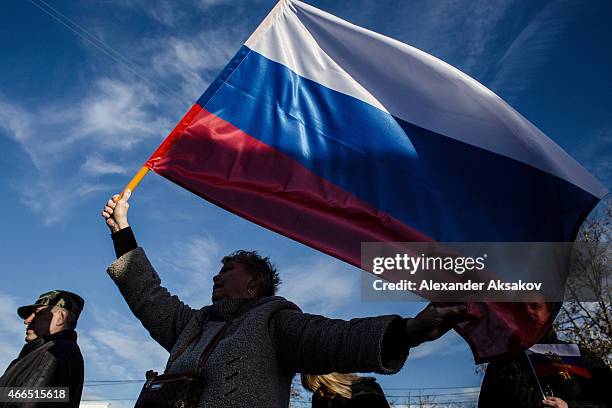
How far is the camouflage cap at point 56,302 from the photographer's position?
4.47m

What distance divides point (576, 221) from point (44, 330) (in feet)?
12.6

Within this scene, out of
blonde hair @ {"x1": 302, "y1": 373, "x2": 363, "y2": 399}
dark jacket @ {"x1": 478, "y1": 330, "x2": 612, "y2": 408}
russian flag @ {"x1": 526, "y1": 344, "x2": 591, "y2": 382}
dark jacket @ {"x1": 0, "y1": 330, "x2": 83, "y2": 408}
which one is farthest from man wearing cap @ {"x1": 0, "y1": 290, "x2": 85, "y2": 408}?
russian flag @ {"x1": 526, "y1": 344, "x2": 591, "y2": 382}

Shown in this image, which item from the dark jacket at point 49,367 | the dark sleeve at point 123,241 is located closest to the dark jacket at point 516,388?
the dark sleeve at point 123,241

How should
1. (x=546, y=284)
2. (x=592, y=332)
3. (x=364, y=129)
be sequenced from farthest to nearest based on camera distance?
1. (x=592, y=332)
2. (x=364, y=129)
3. (x=546, y=284)

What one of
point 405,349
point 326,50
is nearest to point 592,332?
point 326,50

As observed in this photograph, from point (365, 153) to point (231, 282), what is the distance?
3.51 ft

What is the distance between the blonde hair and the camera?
4.37 m

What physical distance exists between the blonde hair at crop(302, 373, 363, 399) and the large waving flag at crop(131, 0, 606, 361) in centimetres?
191

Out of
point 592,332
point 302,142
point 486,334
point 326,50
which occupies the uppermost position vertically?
point 592,332

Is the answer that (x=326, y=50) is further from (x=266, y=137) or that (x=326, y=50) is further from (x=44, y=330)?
(x=44, y=330)

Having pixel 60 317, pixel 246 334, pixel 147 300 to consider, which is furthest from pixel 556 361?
pixel 60 317

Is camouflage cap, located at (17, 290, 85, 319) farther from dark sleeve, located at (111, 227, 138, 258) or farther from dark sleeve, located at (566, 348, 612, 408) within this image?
dark sleeve, located at (566, 348, 612, 408)

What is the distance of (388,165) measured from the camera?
3150 millimetres

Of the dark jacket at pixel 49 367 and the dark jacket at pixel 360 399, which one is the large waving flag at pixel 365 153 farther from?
the dark jacket at pixel 360 399
